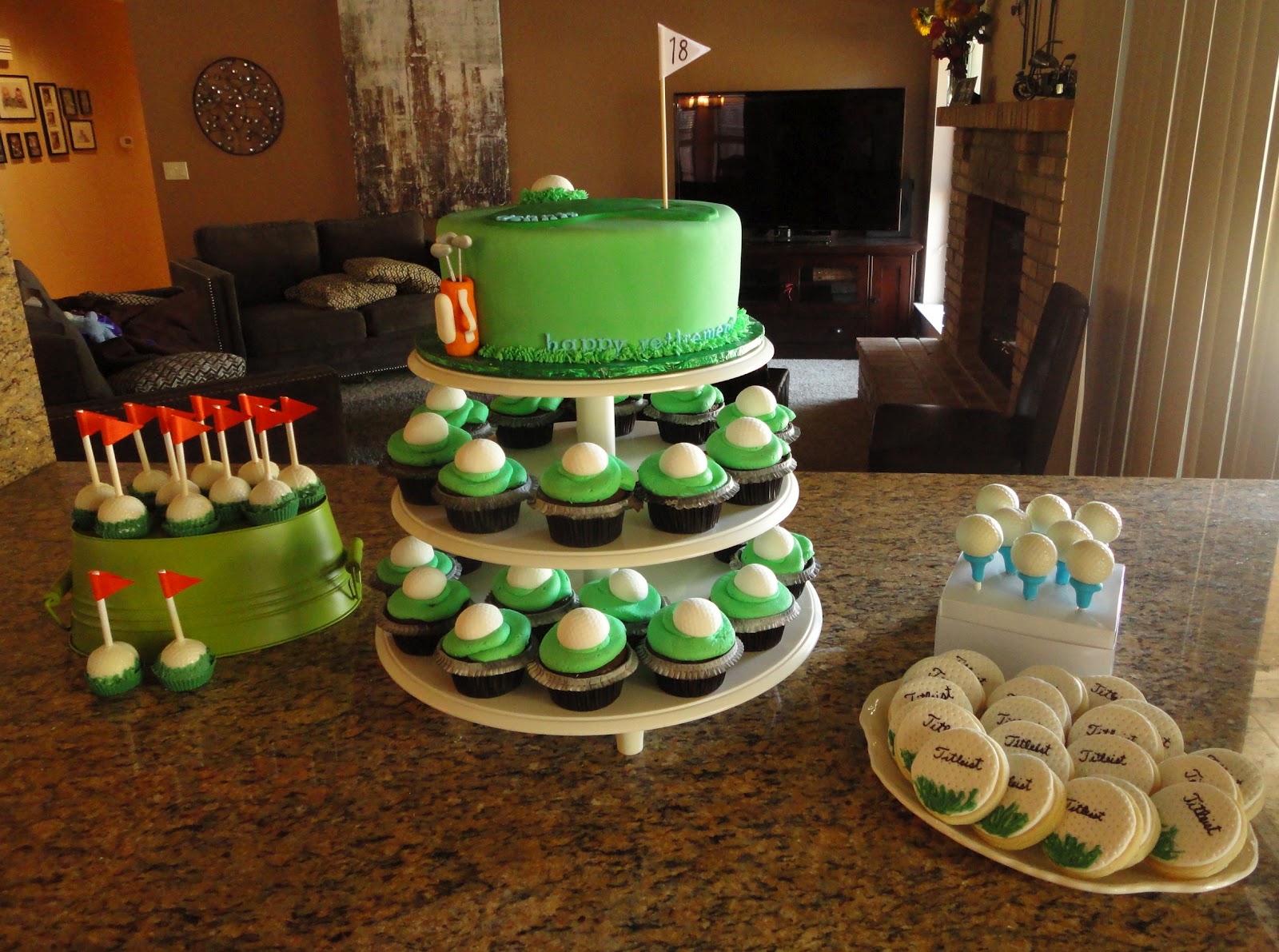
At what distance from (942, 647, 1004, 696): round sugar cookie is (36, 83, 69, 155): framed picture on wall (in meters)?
7.82

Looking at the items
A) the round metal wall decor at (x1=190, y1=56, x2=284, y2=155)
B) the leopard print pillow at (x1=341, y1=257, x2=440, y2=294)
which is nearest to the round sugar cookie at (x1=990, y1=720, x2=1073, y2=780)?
the leopard print pillow at (x1=341, y1=257, x2=440, y2=294)

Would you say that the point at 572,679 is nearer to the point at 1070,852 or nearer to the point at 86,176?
the point at 1070,852

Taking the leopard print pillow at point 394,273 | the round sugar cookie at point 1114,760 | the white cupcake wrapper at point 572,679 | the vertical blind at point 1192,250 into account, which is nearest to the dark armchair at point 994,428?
the vertical blind at point 1192,250

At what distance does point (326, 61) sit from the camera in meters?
6.14

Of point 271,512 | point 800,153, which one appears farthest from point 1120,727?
point 800,153

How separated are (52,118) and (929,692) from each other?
797 centimetres

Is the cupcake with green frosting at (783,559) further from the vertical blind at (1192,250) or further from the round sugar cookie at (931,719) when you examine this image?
the vertical blind at (1192,250)

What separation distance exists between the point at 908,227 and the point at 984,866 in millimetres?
5828

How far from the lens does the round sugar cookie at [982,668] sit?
0.99 m

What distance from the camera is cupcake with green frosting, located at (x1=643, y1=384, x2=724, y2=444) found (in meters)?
1.17

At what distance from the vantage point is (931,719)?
2.88 ft

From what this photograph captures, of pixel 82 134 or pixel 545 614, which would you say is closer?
pixel 545 614

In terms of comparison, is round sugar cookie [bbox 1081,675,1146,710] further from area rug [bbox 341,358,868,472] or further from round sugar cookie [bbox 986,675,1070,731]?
area rug [bbox 341,358,868,472]

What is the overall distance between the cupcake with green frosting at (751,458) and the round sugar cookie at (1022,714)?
11.8 inches
